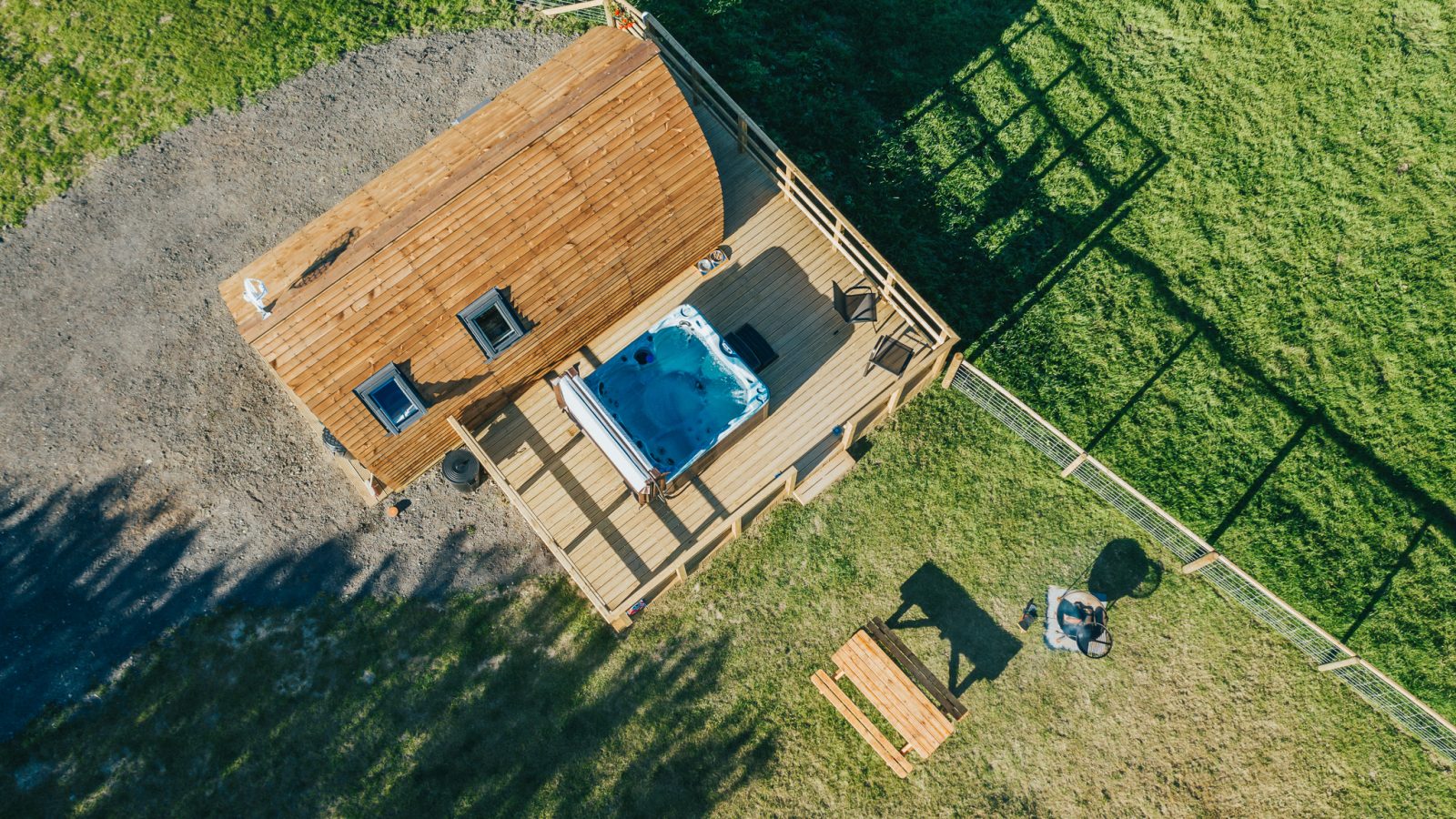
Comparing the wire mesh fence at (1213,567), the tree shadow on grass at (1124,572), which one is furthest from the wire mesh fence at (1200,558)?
the tree shadow on grass at (1124,572)

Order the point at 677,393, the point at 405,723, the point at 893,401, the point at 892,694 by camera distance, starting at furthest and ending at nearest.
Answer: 1. the point at 893,401
2. the point at 677,393
3. the point at 405,723
4. the point at 892,694

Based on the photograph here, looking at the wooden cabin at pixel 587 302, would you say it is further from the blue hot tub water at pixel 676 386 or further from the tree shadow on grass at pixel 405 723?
the tree shadow on grass at pixel 405 723

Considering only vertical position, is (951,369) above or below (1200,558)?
above

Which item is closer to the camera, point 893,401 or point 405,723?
point 405,723

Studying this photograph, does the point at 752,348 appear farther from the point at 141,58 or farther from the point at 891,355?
the point at 141,58

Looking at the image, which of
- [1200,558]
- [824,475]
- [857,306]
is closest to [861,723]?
[824,475]

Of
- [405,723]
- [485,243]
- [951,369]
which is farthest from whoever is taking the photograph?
[951,369]

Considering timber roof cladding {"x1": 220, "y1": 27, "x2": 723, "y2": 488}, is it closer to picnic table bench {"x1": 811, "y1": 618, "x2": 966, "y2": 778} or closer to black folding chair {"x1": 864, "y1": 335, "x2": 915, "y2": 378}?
black folding chair {"x1": 864, "y1": 335, "x2": 915, "y2": 378}
